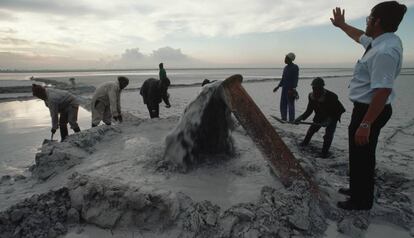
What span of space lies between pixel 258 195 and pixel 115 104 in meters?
3.92

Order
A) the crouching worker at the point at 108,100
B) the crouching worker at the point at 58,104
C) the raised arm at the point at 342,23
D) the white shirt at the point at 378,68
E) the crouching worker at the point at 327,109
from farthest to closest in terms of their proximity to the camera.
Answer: the crouching worker at the point at 108,100 < the crouching worker at the point at 58,104 < the crouching worker at the point at 327,109 < the raised arm at the point at 342,23 < the white shirt at the point at 378,68

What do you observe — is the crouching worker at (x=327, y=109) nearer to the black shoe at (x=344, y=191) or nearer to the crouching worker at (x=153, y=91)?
the black shoe at (x=344, y=191)

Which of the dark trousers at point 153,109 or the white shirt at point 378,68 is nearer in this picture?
the white shirt at point 378,68

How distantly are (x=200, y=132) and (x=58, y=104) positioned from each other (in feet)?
10.7

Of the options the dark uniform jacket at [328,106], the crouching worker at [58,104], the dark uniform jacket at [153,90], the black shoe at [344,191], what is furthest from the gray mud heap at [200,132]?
the dark uniform jacket at [153,90]

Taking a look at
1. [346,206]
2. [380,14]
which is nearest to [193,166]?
[346,206]

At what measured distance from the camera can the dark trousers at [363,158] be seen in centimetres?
305

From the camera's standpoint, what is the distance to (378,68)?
2734 mm

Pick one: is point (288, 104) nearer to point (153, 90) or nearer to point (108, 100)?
point (153, 90)

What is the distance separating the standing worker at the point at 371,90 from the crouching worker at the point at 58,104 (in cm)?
509

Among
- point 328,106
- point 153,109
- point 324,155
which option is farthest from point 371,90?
point 153,109

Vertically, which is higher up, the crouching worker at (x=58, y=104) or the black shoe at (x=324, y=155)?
the crouching worker at (x=58, y=104)

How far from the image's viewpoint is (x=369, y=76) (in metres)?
2.96

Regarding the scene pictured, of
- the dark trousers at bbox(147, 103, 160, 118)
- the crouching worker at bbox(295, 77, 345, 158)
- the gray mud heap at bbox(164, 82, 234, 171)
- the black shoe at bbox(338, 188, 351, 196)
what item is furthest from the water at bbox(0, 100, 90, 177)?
the crouching worker at bbox(295, 77, 345, 158)
